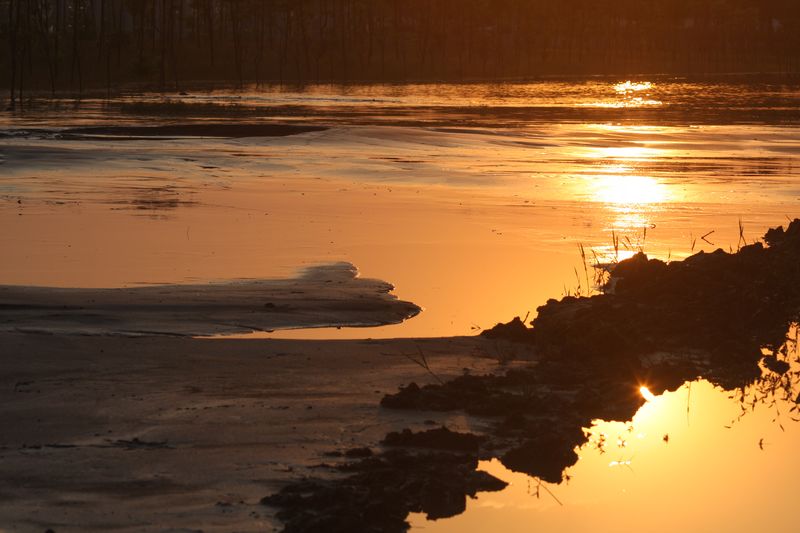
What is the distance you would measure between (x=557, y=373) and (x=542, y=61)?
139724mm

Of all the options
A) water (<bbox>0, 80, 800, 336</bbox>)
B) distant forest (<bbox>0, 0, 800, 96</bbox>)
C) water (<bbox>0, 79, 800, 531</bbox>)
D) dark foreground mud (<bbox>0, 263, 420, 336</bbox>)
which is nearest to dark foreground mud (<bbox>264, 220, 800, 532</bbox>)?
water (<bbox>0, 79, 800, 531</bbox>)

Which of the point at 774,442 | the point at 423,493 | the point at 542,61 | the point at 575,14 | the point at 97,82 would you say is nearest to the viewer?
the point at 423,493

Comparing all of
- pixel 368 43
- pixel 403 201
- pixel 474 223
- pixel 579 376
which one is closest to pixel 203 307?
pixel 579 376

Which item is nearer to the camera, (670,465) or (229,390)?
(670,465)

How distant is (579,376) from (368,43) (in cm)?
14602

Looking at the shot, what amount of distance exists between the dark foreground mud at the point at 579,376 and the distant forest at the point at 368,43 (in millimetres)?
60920

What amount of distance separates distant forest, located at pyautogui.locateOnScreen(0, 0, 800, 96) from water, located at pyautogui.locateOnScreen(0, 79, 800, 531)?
40491 millimetres

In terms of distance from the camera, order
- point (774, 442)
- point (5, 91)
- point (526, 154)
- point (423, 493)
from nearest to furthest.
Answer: point (423, 493), point (774, 442), point (526, 154), point (5, 91)

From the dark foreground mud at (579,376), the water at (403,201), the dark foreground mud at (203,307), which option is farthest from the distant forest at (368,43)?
the dark foreground mud at (579,376)

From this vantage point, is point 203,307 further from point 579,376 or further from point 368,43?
point 368,43

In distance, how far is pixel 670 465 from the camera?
8.90 m

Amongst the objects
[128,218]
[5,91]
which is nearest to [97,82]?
[5,91]

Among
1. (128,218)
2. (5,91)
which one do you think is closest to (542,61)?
(5,91)

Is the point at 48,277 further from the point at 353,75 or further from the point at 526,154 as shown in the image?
the point at 353,75
